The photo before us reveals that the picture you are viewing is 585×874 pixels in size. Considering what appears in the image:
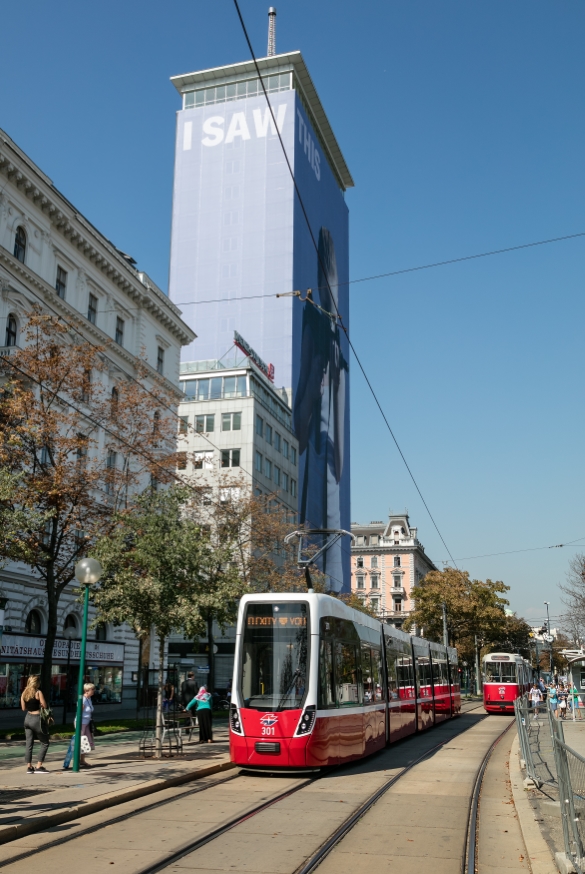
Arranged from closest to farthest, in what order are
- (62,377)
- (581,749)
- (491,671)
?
(581,749) < (62,377) < (491,671)

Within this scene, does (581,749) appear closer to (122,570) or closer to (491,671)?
(122,570)

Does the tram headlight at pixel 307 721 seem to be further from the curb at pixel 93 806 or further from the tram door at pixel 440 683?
the tram door at pixel 440 683

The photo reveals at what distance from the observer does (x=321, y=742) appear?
15516mm

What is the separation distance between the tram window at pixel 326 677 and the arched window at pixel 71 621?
1024 inches

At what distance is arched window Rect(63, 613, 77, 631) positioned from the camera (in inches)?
1564

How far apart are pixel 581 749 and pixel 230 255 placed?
85906 millimetres

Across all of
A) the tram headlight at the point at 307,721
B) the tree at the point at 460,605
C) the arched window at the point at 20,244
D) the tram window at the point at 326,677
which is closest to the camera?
the tram headlight at the point at 307,721

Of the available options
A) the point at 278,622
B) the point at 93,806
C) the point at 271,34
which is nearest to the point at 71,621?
the point at 278,622

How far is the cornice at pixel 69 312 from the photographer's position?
35.5 m

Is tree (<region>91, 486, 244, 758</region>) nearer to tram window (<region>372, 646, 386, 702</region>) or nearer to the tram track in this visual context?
tram window (<region>372, 646, 386, 702</region>)

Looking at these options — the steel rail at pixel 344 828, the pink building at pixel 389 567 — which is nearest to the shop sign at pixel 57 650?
the steel rail at pixel 344 828

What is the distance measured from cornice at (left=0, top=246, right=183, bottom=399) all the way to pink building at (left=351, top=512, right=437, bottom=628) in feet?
248

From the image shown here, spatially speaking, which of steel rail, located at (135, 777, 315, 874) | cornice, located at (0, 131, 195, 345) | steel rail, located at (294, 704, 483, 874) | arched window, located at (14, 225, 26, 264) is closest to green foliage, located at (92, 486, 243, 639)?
steel rail, located at (294, 704, 483, 874)

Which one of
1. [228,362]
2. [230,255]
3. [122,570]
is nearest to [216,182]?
[230,255]
